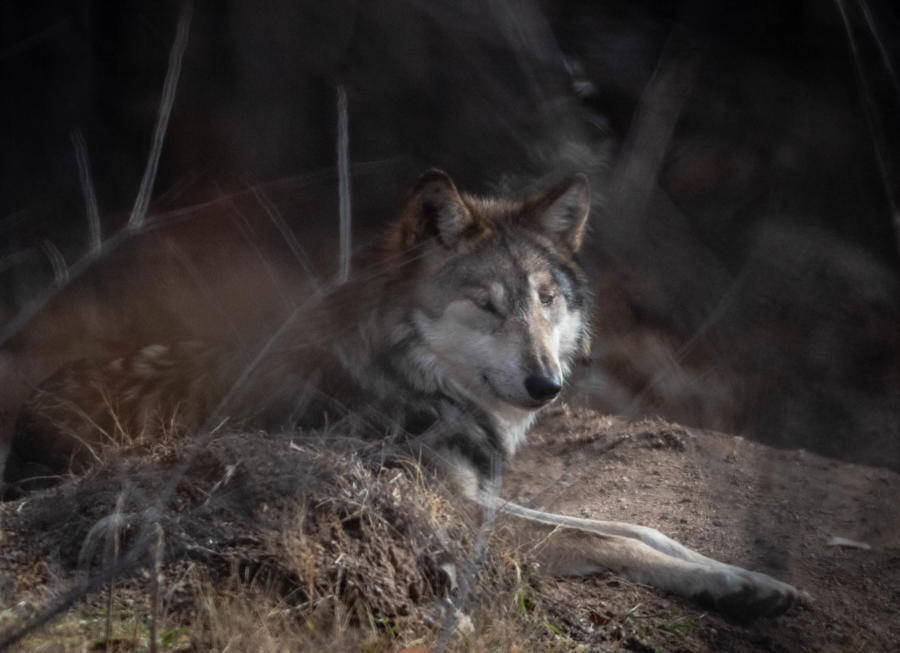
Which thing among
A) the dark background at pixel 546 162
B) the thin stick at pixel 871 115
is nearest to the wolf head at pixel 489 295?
the thin stick at pixel 871 115

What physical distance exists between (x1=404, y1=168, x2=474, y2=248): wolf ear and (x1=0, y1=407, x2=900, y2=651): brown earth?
1.26m

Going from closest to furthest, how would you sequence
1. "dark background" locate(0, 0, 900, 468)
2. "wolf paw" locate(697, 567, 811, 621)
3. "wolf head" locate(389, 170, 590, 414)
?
"wolf paw" locate(697, 567, 811, 621) < "wolf head" locate(389, 170, 590, 414) < "dark background" locate(0, 0, 900, 468)

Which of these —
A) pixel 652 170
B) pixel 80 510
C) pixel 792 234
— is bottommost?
pixel 792 234

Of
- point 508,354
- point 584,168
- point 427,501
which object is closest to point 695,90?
point 584,168

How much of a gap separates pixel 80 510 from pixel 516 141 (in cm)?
444

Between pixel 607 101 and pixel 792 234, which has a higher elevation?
pixel 607 101

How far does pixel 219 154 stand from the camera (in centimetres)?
685

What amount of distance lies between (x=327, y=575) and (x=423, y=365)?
171cm

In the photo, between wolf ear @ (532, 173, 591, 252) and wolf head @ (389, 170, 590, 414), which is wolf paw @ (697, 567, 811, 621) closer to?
wolf head @ (389, 170, 590, 414)

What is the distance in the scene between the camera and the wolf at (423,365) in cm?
399

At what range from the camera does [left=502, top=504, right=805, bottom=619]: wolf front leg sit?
128 inches

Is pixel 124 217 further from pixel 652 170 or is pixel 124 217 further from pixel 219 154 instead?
pixel 652 170

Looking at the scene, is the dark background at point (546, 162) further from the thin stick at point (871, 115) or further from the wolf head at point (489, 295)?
the wolf head at point (489, 295)

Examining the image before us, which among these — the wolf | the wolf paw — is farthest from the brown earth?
the wolf
